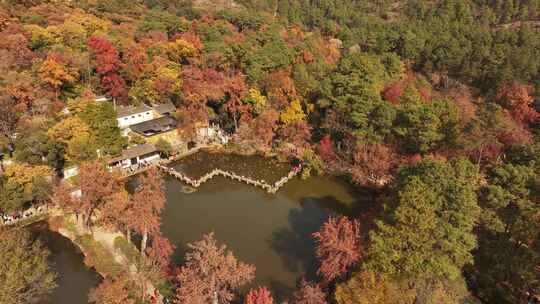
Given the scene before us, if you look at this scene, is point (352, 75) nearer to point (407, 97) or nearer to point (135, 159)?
point (407, 97)

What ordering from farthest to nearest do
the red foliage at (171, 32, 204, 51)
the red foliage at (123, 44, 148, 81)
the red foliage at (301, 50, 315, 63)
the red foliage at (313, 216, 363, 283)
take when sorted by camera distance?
the red foliage at (171, 32, 204, 51) → the red foliage at (301, 50, 315, 63) → the red foliage at (123, 44, 148, 81) → the red foliage at (313, 216, 363, 283)

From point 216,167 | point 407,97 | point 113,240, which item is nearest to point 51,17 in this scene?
point 216,167

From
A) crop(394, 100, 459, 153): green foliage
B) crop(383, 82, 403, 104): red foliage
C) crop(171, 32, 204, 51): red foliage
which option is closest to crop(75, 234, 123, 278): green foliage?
crop(394, 100, 459, 153): green foliage

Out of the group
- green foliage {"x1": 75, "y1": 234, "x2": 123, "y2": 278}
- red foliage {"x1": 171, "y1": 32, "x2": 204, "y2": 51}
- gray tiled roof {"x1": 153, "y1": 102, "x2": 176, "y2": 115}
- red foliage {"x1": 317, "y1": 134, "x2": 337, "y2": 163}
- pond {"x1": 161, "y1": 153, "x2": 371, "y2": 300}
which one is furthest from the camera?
red foliage {"x1": 171, "y1": 32, "x2": 204, "y2": 51}

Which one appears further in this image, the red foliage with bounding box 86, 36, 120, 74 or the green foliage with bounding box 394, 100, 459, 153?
the red foliage with bounding box 86, 36, 120, 74

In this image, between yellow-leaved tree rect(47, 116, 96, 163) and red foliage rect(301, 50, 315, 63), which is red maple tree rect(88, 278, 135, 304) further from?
red foliage rect(301, 50, 315, 63)

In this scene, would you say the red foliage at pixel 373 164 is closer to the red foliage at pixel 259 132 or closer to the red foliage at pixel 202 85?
the red foliage at pixel 259 132

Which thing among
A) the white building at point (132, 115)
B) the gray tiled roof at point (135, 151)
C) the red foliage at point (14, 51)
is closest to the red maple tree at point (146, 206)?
the gray tiled roof at point (135, 151)
